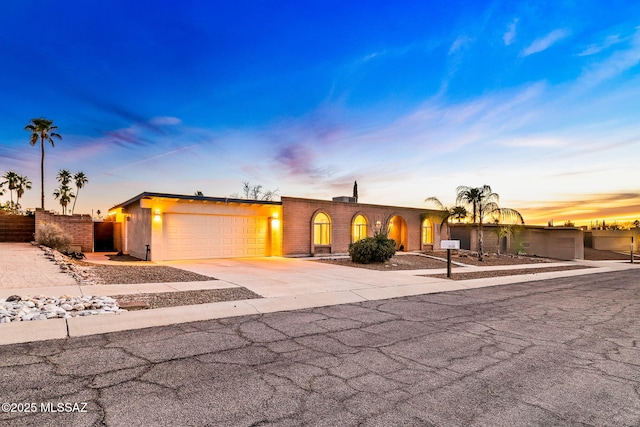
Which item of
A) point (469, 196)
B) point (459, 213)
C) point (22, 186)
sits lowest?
point (459, 213)

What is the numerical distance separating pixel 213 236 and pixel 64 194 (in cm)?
5102

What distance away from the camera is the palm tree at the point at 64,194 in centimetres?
5550

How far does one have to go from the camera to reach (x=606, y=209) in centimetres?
3778

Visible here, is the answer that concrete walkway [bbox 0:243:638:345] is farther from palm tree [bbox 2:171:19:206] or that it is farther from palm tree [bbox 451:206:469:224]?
palm tree [bbox 2:171:19:206]

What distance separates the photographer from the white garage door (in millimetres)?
17594

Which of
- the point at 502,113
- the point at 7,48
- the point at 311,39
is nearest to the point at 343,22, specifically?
the point at 311,39

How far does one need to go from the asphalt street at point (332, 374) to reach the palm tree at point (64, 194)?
2482 inches

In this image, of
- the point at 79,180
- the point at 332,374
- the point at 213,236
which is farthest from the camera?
the point at 79,180

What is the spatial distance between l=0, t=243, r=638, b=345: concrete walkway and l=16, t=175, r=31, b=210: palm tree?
48.5 metres

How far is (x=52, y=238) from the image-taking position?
18172mm

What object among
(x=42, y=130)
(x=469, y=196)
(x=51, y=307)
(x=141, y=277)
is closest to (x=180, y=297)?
(x=51, y=307)

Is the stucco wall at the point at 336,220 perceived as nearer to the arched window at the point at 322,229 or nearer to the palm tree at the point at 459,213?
the arched window at the point at 322,229

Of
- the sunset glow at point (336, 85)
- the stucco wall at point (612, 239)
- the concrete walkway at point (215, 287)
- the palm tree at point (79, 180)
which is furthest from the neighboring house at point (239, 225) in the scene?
the palm tree at point (79, 180)

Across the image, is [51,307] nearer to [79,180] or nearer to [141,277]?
[141,277]
